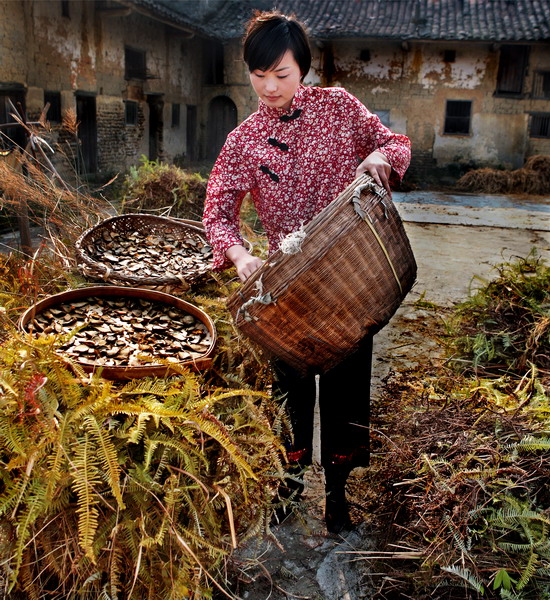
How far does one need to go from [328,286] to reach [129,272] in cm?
129

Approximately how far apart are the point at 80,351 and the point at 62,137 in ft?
31.4

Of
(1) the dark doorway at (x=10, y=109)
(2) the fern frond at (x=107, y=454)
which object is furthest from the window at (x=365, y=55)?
(2) the fern frond at (x=107, y=454)

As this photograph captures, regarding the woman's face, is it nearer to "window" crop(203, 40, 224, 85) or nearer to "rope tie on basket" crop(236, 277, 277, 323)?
"rope tie on basket" crop(236, 277, 277, 323)

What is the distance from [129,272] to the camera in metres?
2.55

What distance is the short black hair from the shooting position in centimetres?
172

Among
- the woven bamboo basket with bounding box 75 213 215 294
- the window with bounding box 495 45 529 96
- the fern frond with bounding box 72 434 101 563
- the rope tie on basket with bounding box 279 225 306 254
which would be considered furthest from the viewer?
the window with bounding box 495 45 529 96

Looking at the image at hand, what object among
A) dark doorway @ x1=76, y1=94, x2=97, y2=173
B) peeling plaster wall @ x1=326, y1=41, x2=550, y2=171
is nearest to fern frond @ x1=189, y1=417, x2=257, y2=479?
dark doorway @ x1=76, y1=94, x2=97, y2=173

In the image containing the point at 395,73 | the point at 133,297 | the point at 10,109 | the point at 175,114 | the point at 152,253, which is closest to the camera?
the point at 133,297

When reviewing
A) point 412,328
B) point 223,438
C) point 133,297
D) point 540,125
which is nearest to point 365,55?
point 540,125

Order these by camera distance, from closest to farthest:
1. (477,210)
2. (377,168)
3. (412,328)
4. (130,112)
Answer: (377,168)
(412,328)
(477,210)
(130,112)

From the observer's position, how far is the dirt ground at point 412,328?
1.78 meters

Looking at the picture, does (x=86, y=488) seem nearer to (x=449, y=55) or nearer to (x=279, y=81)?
(x=279, y=81)

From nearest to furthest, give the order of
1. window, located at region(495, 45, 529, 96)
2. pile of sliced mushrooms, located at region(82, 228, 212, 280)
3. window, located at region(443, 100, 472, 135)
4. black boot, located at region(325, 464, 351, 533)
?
black boot, located at region(325, 464, 351, 533) < pile of sliced mushrooms, located at region(82, 228, 212, 280) < window, located at region(495, 45, 529, 96) < window, located at region(443, 100, 472, 135)

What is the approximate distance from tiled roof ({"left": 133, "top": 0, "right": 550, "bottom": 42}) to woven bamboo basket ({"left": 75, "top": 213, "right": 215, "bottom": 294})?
12776mm
